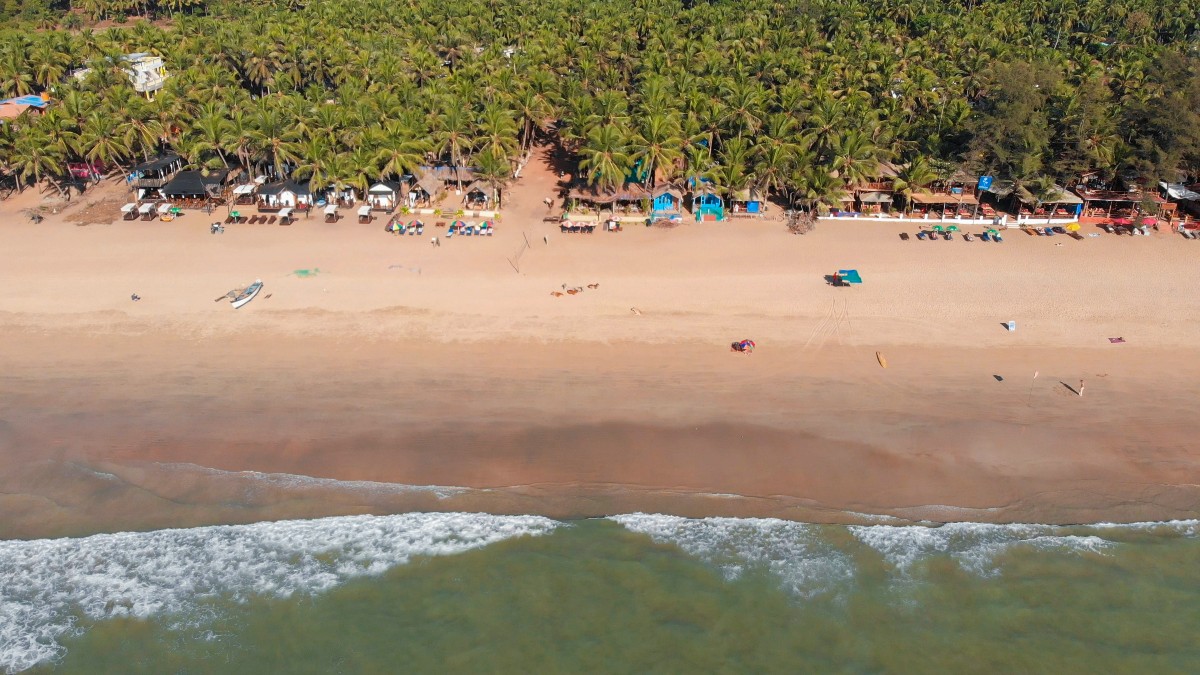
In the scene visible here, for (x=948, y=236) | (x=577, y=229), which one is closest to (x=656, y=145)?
(x=577, y=229)

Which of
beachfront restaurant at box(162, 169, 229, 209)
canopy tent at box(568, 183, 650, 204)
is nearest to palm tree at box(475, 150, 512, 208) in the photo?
canopy tent at box(568, 183, 650, 204)

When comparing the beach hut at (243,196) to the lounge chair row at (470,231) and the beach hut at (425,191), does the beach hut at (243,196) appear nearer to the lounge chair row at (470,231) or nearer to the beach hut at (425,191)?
the beach hut at (425,191)

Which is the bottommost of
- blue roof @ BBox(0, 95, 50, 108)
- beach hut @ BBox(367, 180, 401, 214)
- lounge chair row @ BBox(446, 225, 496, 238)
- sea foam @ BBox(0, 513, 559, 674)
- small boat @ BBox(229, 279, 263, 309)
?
sea foam @ BBox(0, 513, 559, 674)

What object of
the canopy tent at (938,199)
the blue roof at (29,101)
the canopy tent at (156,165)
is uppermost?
the blue roof at (29,101)

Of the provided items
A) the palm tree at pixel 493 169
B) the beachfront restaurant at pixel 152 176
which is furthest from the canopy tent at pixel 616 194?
the beachfront restaurant at pixel 152 176

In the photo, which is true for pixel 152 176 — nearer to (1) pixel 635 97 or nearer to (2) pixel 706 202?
(1) pixel 635 97

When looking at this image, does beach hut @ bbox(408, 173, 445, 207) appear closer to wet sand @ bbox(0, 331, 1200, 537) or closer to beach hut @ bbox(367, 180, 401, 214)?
beach hut @ bbox(367, 180, 401, 214)
